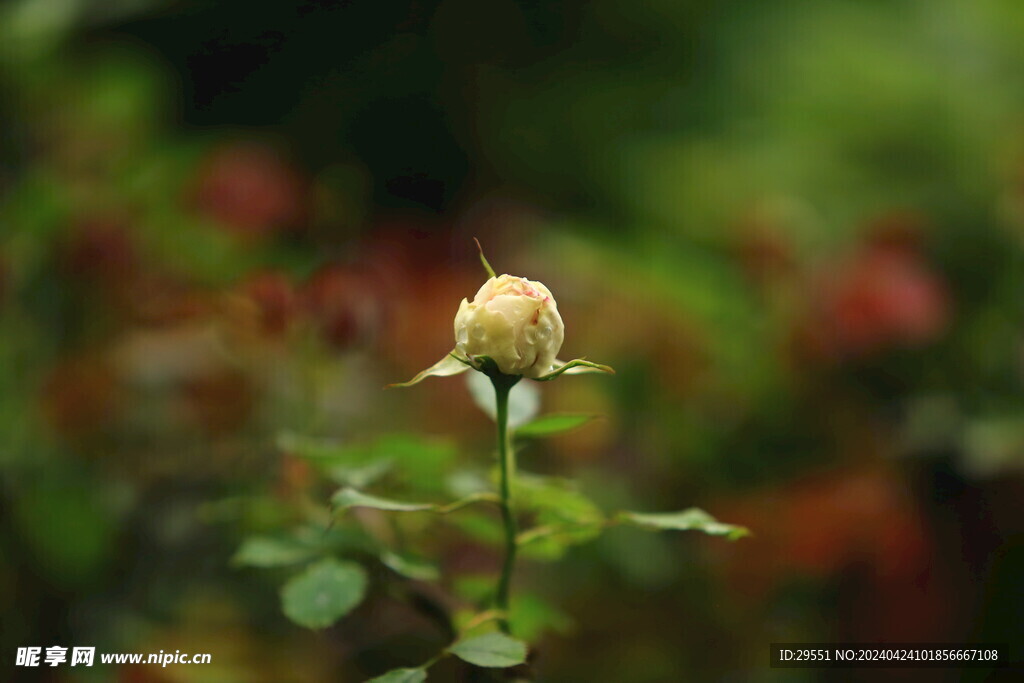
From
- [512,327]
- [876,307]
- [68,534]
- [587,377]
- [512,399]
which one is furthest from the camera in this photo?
[587,377]

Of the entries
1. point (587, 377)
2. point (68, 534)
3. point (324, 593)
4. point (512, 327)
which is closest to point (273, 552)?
point (324, 593)

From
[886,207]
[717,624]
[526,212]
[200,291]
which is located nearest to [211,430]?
[200,291]

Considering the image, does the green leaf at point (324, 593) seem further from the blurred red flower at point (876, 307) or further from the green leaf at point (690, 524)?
the blurred red flower at point (876, 307)

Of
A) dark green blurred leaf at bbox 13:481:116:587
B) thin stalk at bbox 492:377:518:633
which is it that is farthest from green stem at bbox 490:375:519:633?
dark green blurred leaf at bbox 13:481:116:587

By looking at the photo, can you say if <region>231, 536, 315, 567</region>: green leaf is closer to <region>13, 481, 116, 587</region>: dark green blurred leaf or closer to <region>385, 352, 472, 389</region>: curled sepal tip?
<region>385, 352, 472, 389</region>: curled sepal tip

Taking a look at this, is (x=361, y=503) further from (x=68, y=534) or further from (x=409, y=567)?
(x=68, y=534)
